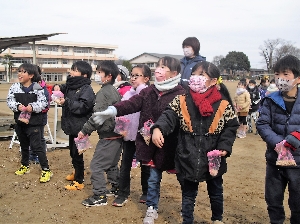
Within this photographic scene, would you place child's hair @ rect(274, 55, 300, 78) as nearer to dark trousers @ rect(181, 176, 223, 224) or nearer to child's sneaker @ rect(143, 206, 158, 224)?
dark trousers @ rect(181, 176, 223, 224)

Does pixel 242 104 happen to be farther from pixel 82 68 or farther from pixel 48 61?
pixel 48 61

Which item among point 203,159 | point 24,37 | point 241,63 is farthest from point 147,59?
point 203,159

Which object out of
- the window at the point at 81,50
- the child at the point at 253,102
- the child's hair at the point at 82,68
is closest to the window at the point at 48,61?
the window at the point at 81,50

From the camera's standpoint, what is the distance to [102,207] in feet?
12.6

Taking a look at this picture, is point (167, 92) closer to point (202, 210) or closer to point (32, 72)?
point (202, 210)

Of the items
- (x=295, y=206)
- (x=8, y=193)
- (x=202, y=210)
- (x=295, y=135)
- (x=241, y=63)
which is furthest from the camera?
(x=241, y=63)

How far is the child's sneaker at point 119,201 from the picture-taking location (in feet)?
12.7

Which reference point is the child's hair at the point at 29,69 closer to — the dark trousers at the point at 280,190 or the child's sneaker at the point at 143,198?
the child's sneaker at the point at 143,198

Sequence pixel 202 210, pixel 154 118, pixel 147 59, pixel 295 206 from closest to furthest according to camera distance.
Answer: pixel 295 206, pixel 154 118, pixel 202 210, pixel 147 59

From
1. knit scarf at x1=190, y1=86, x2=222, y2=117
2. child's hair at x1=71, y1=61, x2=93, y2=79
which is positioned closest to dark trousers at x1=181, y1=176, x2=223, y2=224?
knit scarf at x1=190, y1=86, x2=222, y2=117

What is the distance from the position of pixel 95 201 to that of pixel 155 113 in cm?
131

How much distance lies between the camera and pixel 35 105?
474cm

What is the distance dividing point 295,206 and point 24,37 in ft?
21.5

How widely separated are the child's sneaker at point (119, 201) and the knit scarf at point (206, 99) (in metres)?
1.67
